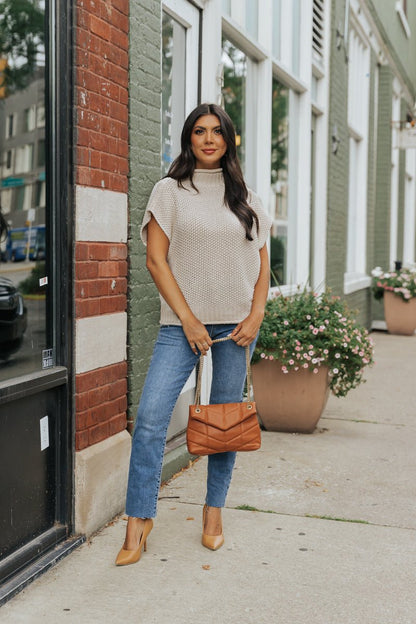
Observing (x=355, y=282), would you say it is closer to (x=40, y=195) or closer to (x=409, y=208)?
(x=409, y=208)

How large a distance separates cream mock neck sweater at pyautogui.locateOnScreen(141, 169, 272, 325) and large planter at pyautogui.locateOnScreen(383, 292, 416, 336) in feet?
31.8

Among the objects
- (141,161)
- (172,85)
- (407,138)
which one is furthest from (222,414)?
(407,138)

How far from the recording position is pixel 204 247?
347 centimetres

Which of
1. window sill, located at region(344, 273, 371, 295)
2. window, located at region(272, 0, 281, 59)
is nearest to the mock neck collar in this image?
window, located at region(272, 0, 281, 59)

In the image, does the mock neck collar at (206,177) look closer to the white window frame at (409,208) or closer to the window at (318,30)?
the window at (318,30)

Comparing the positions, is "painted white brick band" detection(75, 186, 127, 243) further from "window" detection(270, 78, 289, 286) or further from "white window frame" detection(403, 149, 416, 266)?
"white window frame" detection(403, 149, 416, 266)

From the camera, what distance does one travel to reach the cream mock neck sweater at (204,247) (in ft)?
11.3

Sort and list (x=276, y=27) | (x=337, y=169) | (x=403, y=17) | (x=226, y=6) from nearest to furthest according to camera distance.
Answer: (x=226, y=6), (x=276, y=27), (x=337, y=169), (x=403, y=17)

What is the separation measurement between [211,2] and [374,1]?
759 cm

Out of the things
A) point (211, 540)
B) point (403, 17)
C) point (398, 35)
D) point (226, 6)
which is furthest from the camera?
point (403, 17)

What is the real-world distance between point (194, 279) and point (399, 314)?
32.5 feet

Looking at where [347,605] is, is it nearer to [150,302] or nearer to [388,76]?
[150,302]

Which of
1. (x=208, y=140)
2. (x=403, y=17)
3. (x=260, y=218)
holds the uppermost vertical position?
(x=403, y=17)

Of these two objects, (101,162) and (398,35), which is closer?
(101,162)
